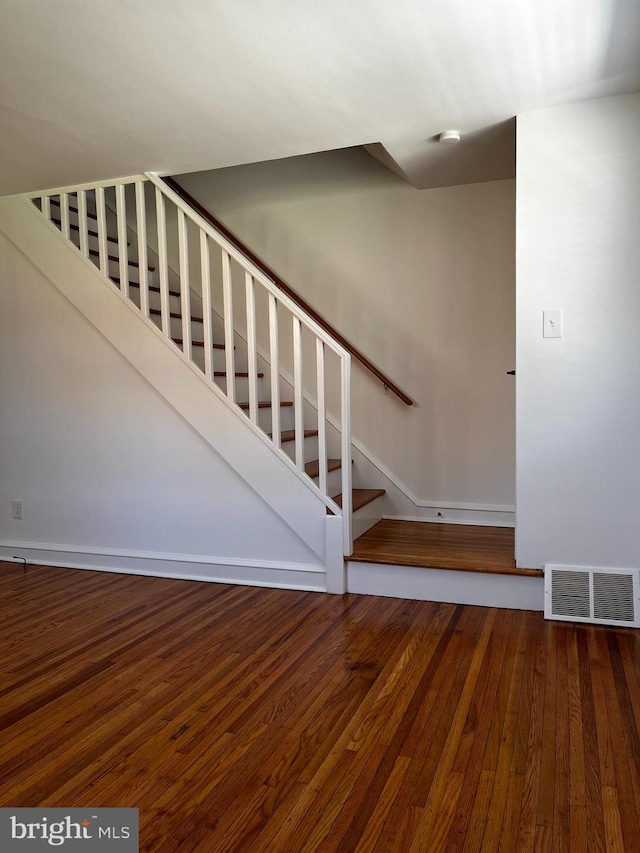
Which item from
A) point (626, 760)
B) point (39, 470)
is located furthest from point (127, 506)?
point (626, 760)

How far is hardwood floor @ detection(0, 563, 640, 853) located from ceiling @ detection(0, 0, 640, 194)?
218cm

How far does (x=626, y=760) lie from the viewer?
66.7 inches

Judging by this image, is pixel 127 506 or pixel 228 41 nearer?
pixel 228 41

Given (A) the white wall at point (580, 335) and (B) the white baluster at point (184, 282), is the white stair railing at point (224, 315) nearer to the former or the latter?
(B) the white baluster at point (184, 282)

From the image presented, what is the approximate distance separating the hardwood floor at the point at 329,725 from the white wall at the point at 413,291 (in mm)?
1186

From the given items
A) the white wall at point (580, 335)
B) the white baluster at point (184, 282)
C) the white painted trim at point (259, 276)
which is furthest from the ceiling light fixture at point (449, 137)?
the white baluster at point (184, 282)

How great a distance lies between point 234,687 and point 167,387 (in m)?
1.79

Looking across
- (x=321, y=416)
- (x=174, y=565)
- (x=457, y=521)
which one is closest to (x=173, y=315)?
(x=321, y=416)

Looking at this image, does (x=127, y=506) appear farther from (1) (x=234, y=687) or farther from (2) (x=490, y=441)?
(2) (x=490, y=441)

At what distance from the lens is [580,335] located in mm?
2719

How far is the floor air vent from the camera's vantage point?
266 cm

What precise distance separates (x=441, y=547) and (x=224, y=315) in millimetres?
1754

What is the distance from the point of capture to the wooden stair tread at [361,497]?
344 centimetres

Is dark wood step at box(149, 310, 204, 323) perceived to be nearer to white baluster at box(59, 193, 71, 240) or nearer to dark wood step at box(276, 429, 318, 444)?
white baluster at box(59, 193, 71, 240)
